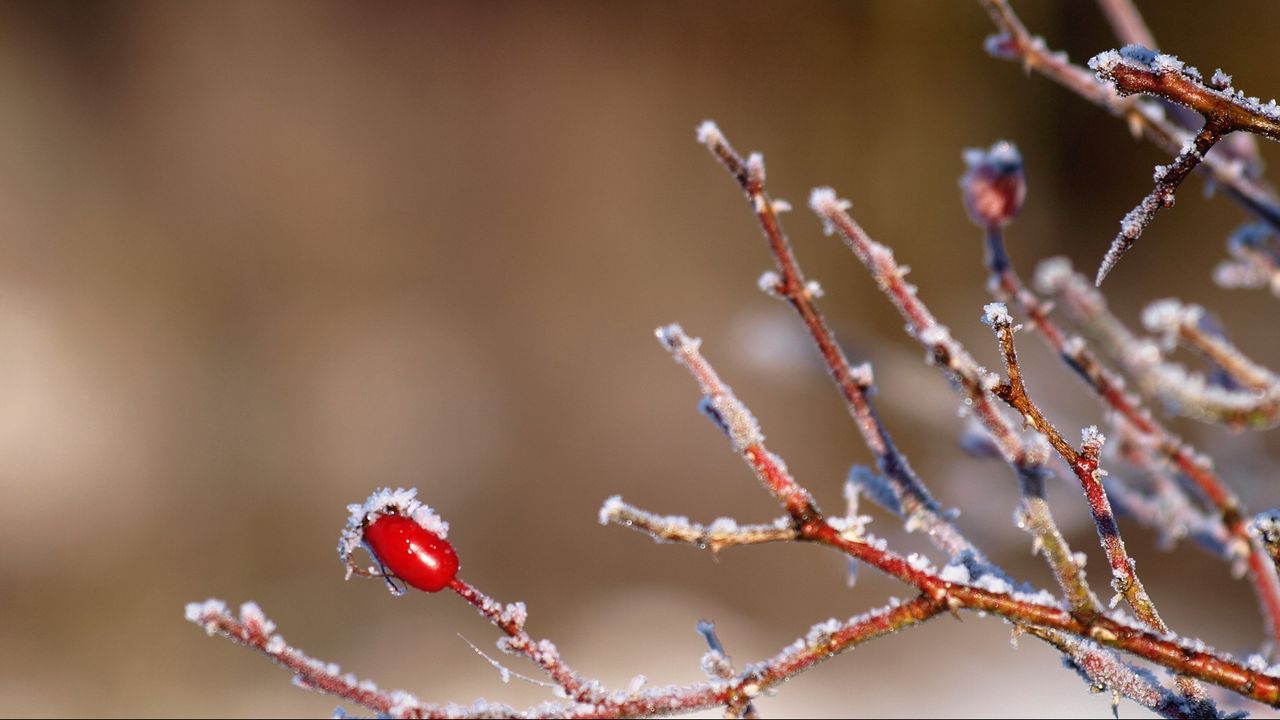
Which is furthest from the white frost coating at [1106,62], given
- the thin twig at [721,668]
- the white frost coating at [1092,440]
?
the thin twig at [721,668]

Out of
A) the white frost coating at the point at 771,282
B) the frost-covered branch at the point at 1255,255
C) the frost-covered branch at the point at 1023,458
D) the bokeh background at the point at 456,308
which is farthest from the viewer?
the bokeh background at the point at 456,308

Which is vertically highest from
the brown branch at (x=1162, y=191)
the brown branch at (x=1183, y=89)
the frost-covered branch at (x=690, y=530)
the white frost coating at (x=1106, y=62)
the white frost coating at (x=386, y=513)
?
the white frost coating at (x=1106, y=62)

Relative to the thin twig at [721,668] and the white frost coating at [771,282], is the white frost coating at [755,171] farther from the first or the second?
the thin twig at [721,668]

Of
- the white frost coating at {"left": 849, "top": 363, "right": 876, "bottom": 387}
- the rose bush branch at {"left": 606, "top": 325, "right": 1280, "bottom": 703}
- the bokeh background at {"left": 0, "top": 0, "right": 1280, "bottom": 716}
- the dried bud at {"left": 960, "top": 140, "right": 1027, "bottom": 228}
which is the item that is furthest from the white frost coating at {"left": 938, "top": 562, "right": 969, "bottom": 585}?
the bokeh background at {"left": 0, "top": 0, "right": 1280, "bottom": 716}

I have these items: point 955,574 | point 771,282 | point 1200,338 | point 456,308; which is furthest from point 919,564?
point 456,308

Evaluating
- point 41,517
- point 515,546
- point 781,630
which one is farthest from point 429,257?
point 781,630

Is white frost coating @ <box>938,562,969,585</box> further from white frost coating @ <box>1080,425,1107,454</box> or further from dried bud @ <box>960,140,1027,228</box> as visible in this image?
dried bud @ <box>960,140,1027,228</box>

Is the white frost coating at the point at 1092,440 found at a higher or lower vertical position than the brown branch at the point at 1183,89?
lower
